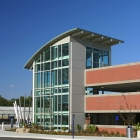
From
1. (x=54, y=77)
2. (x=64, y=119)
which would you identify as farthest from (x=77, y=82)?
(x=64, y=119)

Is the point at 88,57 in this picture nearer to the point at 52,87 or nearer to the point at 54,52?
the point at 54,52

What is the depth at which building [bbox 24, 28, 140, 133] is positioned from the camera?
37031mm

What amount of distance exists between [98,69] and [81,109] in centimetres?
505

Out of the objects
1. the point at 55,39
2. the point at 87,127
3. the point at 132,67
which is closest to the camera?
the point at 132,67

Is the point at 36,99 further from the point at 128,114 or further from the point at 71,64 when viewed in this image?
the point at 128,114

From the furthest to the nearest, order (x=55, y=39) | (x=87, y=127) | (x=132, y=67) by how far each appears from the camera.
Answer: (x=55, y=39)
(x=87, y=127)
(x=132, y=67)

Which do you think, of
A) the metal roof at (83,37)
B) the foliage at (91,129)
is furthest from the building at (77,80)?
the foliage at (91,129)

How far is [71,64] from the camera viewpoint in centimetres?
3862

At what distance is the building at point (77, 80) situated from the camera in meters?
37.0

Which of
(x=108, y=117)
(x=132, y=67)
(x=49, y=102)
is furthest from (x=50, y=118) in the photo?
(x=132, y=67)

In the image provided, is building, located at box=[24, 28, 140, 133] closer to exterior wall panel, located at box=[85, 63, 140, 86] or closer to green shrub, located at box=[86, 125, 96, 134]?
exterior wall panel, located at box=[85, 63, 140, 86]

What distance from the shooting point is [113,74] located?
3678 centimetres

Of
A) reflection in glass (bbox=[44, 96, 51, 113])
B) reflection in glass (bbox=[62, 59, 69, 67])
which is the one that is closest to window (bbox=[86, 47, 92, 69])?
reflection in glass (bbox=[62, 59, 69, 67])

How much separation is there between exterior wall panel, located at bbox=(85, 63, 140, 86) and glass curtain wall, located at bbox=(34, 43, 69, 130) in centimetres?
288
